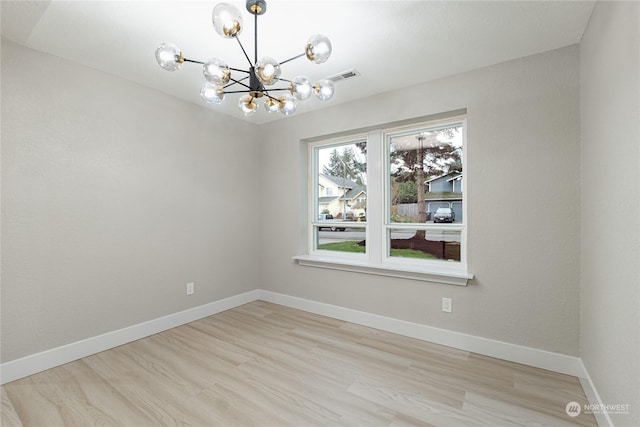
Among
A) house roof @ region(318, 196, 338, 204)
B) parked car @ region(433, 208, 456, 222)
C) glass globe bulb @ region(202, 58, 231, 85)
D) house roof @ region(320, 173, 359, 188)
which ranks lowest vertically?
parked car @ region(433, 208, 456, 222)

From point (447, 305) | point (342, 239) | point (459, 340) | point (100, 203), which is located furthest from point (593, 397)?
point (100, 203)

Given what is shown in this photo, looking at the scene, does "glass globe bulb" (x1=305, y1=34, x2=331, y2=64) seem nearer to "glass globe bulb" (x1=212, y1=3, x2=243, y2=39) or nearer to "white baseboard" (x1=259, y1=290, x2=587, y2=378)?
"glass globe bulb" (x1=212, y1=3, x2=243, y2=39)

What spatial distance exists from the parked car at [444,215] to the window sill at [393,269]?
50cm

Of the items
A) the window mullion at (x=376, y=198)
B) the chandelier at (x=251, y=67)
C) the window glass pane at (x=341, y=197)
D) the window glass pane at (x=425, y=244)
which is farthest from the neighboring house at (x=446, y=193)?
the chandelier at (x=251, y=67)

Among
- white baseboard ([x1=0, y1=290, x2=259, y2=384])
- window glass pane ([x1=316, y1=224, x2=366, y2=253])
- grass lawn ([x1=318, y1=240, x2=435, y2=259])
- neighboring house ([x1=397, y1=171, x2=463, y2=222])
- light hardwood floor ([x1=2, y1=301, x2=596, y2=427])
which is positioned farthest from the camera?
window glass pane ([x1=316, y1=224, x2=366, y2=253])

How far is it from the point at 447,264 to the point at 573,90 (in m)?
1.74

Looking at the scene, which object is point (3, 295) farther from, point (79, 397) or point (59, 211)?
point (79, 397)

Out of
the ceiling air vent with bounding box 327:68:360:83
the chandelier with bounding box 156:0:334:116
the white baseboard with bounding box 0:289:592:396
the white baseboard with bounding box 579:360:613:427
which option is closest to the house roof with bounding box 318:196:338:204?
the white baseboard with bounding box 0:289:592:396

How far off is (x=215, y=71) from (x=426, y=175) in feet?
7.53

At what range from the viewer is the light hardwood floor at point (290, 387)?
5.74 ft

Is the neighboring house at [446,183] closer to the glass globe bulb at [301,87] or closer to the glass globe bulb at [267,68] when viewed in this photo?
the glass globe bulb at [301,87]

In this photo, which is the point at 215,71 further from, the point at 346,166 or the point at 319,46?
the point at 346,166

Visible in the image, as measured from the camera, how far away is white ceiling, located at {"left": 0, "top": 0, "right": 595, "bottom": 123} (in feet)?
5.98

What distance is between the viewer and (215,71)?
62.1 inches
